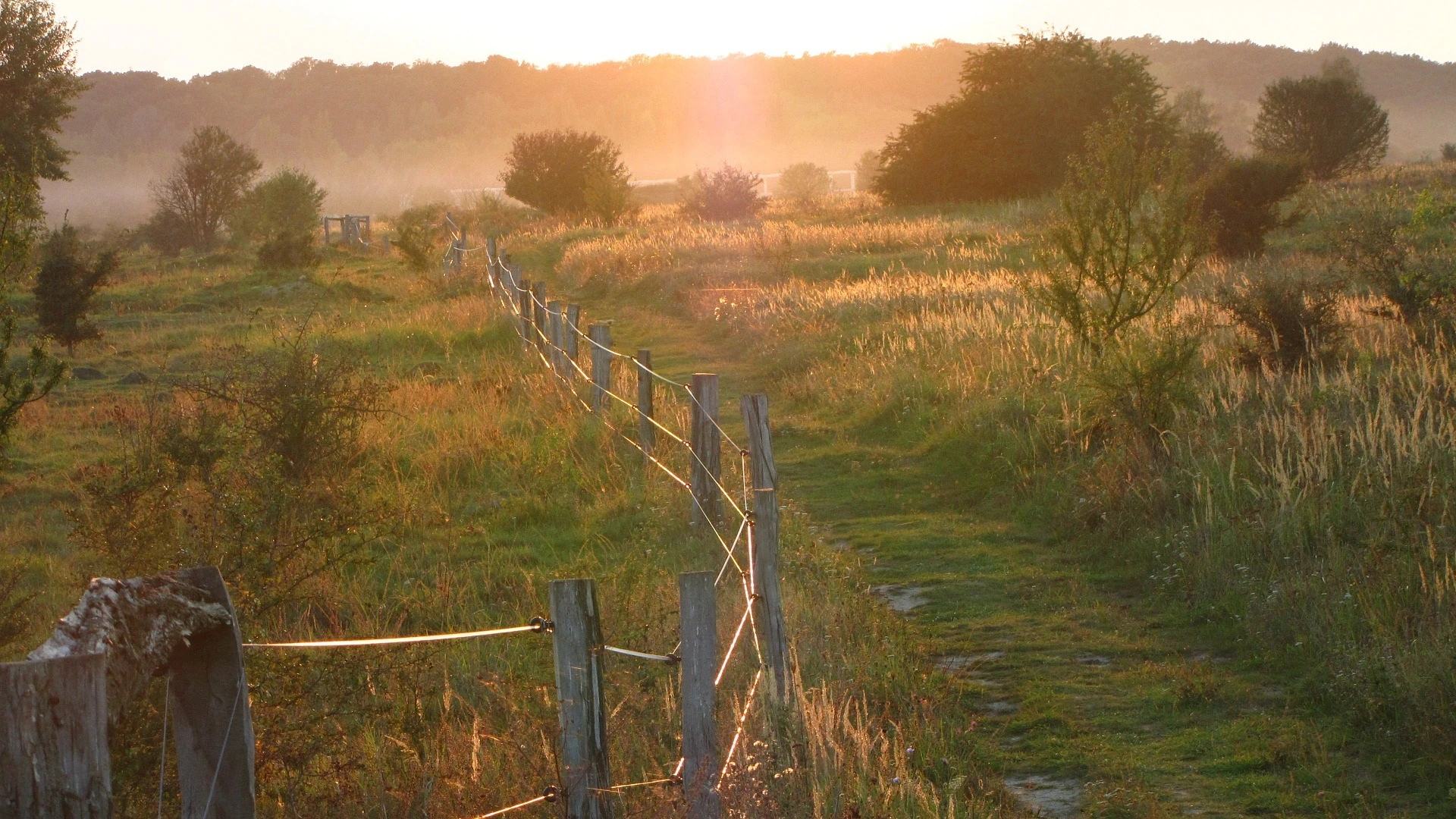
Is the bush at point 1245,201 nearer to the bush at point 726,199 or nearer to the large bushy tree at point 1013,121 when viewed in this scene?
the large bushy tree at point 1013,121

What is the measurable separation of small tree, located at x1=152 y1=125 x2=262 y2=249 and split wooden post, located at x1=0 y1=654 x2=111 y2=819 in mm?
40577

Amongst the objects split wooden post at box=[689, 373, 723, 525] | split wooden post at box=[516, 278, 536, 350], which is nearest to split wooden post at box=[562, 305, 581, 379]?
split wooden post at box=[516, 278, 536, 350]

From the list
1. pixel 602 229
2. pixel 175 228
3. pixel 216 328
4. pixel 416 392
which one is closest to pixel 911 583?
pixel 416 392

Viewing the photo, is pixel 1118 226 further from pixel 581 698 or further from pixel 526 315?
pixel 526 315

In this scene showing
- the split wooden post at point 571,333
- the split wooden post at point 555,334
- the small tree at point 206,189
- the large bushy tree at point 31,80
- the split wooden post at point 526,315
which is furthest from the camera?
the small tree at point 206,189

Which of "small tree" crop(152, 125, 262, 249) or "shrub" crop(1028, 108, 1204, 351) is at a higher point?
"small tree" crop(152, 125, 262, 249)

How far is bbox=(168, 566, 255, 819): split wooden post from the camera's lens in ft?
6.77

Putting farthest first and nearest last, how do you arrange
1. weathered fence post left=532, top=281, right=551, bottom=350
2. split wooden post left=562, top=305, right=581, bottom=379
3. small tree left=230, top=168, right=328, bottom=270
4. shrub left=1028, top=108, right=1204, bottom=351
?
small tree left=230, top=168, right=328, bottom=270, weathered fence post left=532, top=281, right=551, bottom=350, split wooden post left=562, top=305, right=581, bottom=379, shrub left=1028, top=108, right=1204, bottom=351

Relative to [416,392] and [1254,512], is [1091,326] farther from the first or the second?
[416,392]

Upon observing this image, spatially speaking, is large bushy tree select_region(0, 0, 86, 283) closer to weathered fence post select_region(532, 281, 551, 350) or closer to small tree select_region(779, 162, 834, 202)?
weathered fence post select_region(532, 281, 551, 350)

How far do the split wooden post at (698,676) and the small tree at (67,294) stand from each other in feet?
52.3

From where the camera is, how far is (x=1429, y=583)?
5320mm

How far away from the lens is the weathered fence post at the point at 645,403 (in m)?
8.46

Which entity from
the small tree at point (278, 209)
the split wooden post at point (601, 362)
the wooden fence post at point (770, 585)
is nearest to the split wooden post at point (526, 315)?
the split wooden post at point (601, 362)
